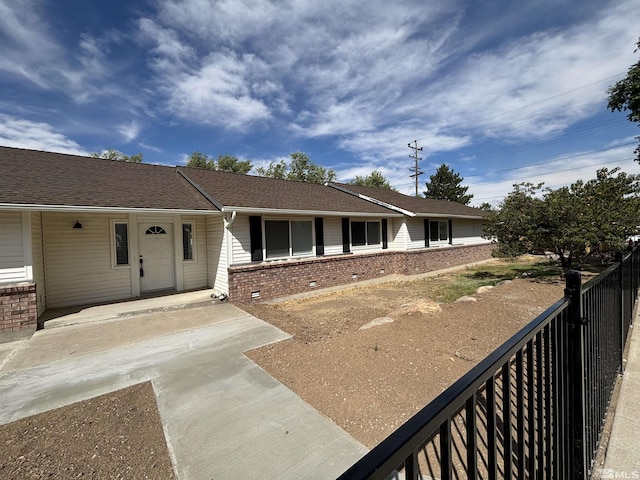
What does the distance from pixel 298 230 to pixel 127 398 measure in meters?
7.07

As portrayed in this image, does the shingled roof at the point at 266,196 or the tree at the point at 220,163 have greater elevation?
the tree at the point at 220,163

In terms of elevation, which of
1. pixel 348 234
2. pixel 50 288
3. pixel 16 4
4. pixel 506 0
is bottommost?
pixel 50 288

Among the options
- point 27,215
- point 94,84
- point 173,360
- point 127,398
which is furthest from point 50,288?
point 94,84

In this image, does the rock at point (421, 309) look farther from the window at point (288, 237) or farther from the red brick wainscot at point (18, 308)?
the red brick wainscot at point (18, 308)

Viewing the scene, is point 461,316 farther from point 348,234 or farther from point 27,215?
point 27,215

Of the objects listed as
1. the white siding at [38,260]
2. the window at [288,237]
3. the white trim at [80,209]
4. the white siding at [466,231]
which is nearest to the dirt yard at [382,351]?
the window at [288,237]

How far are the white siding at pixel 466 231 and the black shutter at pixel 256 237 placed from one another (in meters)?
12.6

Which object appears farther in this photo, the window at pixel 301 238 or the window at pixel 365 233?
the window at pixel 365 233

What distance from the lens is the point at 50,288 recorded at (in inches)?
287

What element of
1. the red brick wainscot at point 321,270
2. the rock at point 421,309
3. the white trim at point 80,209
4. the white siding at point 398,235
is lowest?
the rock at point 421,309

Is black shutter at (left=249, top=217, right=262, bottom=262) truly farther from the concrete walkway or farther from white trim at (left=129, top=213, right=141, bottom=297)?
the concrete walkway

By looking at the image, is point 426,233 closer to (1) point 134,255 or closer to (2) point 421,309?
(2) point 421,309

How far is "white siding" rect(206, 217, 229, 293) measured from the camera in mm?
8352

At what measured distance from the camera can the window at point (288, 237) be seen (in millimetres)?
9292
